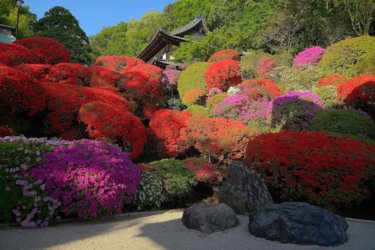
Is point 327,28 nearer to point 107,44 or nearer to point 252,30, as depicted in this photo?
point 252,30

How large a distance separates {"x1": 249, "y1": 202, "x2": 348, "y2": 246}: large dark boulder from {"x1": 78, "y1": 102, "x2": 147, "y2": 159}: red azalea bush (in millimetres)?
5779

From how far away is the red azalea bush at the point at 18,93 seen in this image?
319 inches

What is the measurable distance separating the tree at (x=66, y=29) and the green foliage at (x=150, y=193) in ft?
52.8

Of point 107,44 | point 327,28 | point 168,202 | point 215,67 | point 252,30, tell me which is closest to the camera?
point 168,202

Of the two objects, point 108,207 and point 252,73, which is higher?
point 252,73

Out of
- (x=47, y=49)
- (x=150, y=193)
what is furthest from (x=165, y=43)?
(x=150, y=193)

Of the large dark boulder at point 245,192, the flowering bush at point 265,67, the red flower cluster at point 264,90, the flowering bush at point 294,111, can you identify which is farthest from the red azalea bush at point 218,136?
the flowering bush at point 265,67

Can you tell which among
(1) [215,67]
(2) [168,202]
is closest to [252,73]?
(1) [215,67]

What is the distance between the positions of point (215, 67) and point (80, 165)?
1142 centimetres

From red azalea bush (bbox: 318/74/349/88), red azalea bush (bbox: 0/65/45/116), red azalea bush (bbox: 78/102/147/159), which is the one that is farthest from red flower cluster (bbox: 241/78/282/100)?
red azalea bush (bbox: 0/65/45/116)

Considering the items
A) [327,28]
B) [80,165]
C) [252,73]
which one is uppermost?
[327,28]

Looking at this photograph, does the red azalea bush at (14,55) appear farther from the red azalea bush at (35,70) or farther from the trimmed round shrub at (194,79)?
the trimmed round shrub at (194,79)

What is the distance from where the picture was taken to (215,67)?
16.3 meters

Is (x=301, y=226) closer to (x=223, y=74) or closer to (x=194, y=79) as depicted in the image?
(x=223, y=74)
